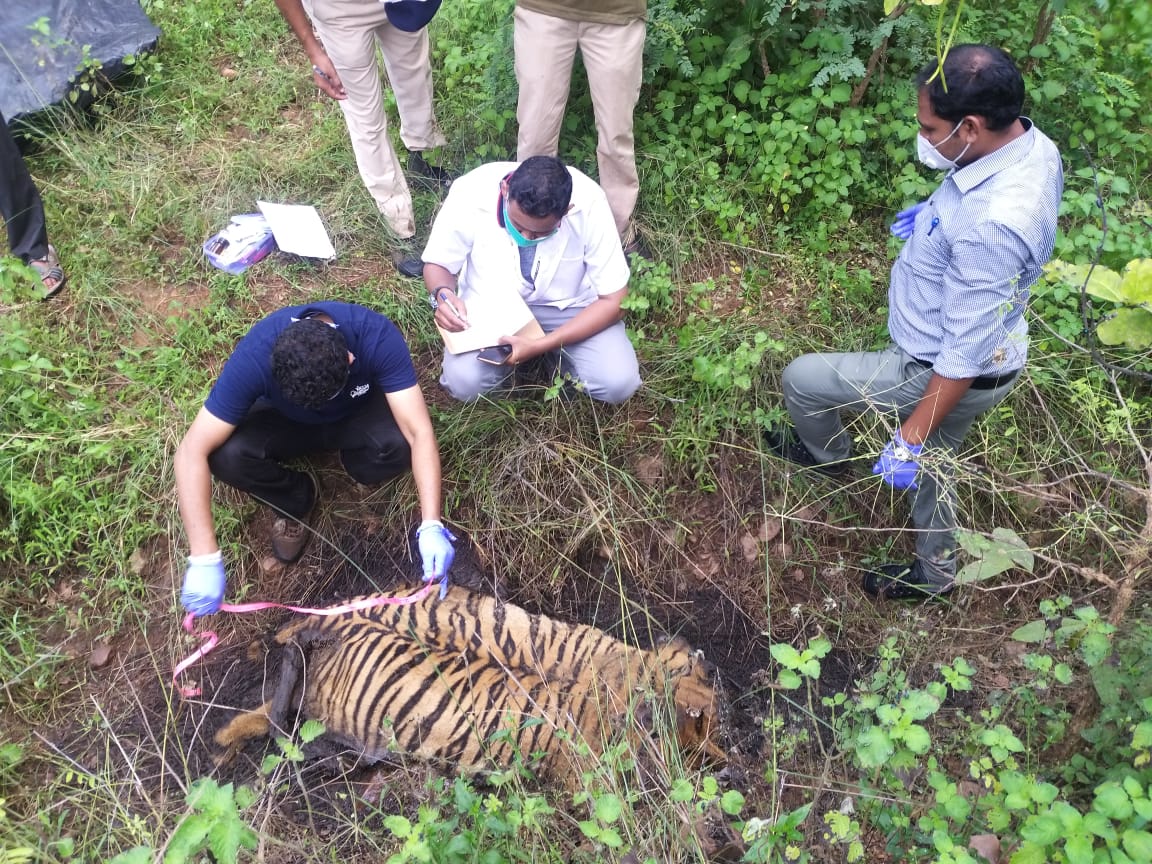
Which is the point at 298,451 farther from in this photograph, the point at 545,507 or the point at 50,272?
the point at 50,272

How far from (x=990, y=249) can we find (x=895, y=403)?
0.70 metres

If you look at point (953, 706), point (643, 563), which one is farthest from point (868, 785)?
point (643, 563)

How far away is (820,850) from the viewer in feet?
6.77

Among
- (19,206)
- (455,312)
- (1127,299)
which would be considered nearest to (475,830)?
(455,312)

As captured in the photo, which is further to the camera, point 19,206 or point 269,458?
point 19,206

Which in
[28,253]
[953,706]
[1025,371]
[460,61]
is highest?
[460,61]

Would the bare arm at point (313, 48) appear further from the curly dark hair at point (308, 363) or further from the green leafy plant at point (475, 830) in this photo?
the green leafy plant at point (475, 830)

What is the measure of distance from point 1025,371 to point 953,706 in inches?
56.7

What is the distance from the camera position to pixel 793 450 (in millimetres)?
3299

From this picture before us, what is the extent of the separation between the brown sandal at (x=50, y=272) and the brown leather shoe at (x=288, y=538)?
191 cm

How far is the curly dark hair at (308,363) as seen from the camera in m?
2.53

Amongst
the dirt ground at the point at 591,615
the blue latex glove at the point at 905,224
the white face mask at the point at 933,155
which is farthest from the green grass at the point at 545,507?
the white face mask at the point at 933,155

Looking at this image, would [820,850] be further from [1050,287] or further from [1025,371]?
[1050,287]

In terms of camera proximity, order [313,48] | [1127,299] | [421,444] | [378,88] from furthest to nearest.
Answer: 1. [378,88]
2. [313,48]
3. [421,444]
4. [1127,299]
